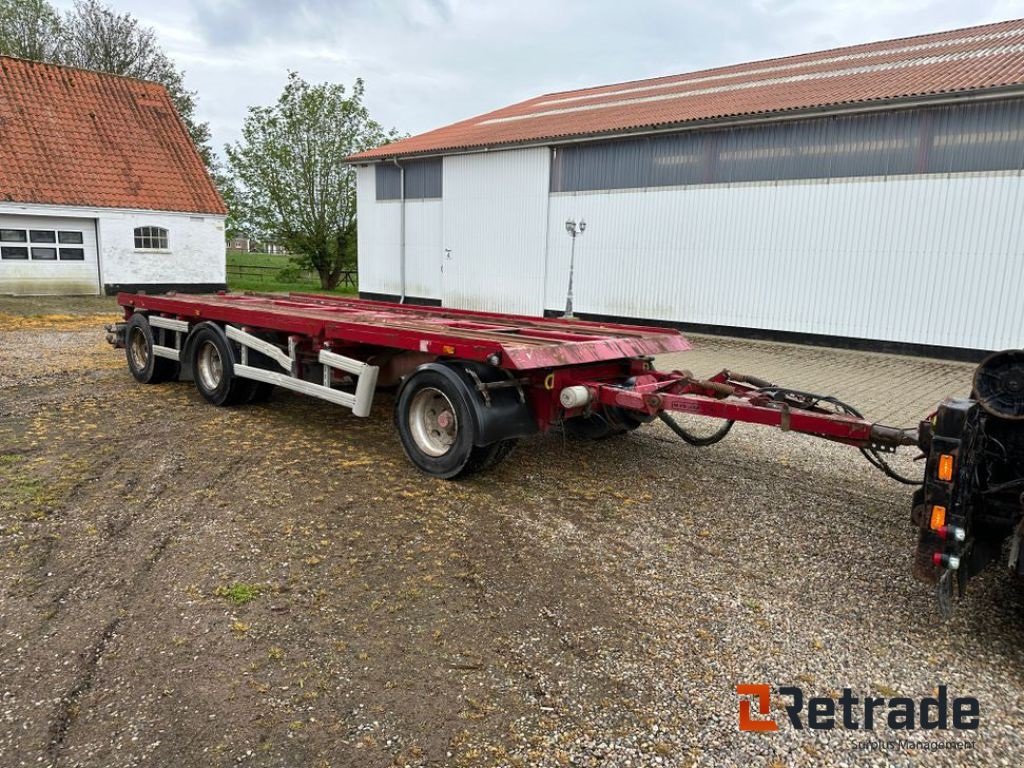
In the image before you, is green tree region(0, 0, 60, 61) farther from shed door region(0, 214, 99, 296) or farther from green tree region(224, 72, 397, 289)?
shed door region(0, 214, 99, 296)

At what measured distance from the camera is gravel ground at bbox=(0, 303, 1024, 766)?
2738 millimetres

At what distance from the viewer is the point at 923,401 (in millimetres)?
9984

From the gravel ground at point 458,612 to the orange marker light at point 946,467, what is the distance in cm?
81

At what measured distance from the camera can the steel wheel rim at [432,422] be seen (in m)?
5.61

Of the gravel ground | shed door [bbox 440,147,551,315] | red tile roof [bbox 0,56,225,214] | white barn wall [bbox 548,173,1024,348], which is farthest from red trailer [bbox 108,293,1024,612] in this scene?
red tile roof [bbox 0,56,225,214]

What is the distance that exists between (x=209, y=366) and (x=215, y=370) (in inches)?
4.3

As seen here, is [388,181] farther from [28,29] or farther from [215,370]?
[28,29]

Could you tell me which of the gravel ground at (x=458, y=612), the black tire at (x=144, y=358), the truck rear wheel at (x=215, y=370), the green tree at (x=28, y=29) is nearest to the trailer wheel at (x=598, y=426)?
the gravel ground at (x=458, y=612)

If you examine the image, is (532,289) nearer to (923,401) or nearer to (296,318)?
(923,401)

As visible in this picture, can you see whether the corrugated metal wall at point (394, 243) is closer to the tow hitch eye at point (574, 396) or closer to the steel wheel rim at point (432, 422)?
the steel wheel rim at point (432, 422)

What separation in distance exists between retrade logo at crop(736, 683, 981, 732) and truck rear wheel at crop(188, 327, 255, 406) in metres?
6.29

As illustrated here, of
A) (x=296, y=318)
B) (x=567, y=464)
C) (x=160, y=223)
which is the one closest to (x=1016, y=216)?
(x=567, y=464)

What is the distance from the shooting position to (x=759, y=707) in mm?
2951

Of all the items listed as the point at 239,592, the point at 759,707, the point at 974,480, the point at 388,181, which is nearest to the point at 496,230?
the point at 388,181
